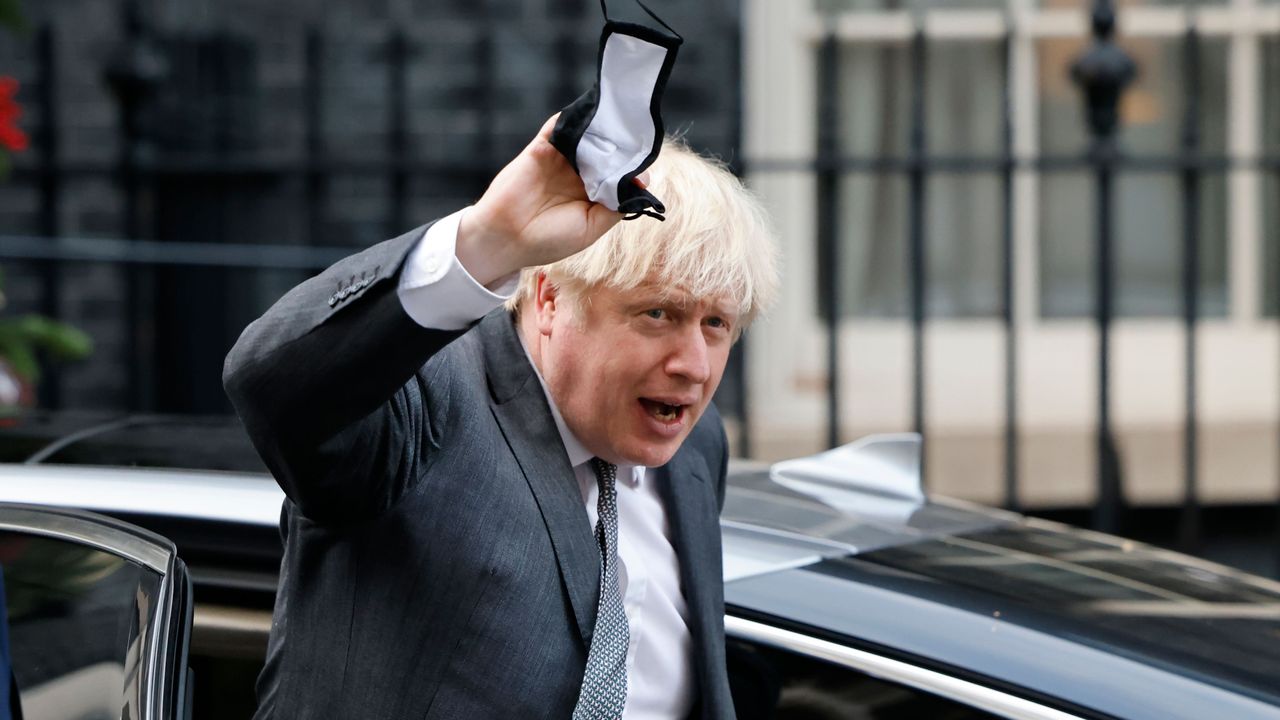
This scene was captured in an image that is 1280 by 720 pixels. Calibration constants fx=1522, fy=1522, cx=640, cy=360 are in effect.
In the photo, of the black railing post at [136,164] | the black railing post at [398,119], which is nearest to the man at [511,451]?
the black railing post at [398,119]

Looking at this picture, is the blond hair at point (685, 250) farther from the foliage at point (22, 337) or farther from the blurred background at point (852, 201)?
the blurred background at point (852, 201)

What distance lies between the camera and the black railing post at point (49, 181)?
462cm

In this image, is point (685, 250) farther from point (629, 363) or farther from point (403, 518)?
point (403, 518)

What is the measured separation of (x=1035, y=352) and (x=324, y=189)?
2676mm

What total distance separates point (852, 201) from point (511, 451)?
13.9 feet

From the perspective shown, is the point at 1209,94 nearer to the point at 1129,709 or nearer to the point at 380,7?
the point at 380,7

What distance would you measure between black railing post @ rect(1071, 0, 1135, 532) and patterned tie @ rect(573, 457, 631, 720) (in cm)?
302

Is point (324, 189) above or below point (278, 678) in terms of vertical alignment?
above

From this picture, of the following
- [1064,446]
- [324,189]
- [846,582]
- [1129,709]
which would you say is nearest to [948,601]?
[846,582]

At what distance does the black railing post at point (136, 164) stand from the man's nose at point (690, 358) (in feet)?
10.7

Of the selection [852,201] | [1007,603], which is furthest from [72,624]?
[852,201]

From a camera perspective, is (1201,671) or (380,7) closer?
(1201,671)

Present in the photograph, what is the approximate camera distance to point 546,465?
171 centimetres

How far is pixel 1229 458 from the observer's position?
5434 millimetres
